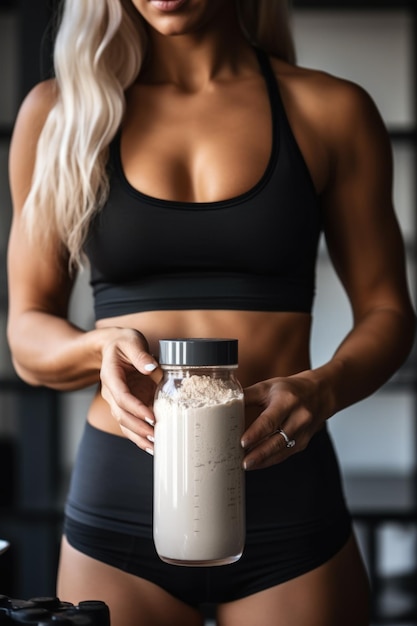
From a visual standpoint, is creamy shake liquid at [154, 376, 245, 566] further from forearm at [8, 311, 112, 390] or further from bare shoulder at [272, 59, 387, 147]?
bare shoulder at [272, 59, 387, 147]

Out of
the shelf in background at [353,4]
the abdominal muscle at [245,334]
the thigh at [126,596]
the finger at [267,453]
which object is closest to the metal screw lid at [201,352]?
the finger at [267,453]

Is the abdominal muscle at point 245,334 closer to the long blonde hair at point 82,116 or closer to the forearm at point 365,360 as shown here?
the forearm at point 365,360

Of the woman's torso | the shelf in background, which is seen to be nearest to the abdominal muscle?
the woman's torso

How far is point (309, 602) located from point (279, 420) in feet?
1.13

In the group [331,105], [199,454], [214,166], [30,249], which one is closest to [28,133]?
[30,249]

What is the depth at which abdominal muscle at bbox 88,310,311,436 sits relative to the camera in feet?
4.43

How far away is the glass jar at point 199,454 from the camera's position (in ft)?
3.36

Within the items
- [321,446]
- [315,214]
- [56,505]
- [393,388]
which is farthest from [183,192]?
[393,388]

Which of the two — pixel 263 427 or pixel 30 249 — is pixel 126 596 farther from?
pixel 30 249

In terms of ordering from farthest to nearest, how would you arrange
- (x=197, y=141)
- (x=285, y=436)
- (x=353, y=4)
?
(x=353, y=4), (x=197, y=141), (x=285, y=436)

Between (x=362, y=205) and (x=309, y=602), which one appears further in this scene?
(x=362, y=205)

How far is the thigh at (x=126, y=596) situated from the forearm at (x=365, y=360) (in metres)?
0.34

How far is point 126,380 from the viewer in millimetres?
1185

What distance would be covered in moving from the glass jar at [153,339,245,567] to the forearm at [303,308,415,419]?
0.21m
